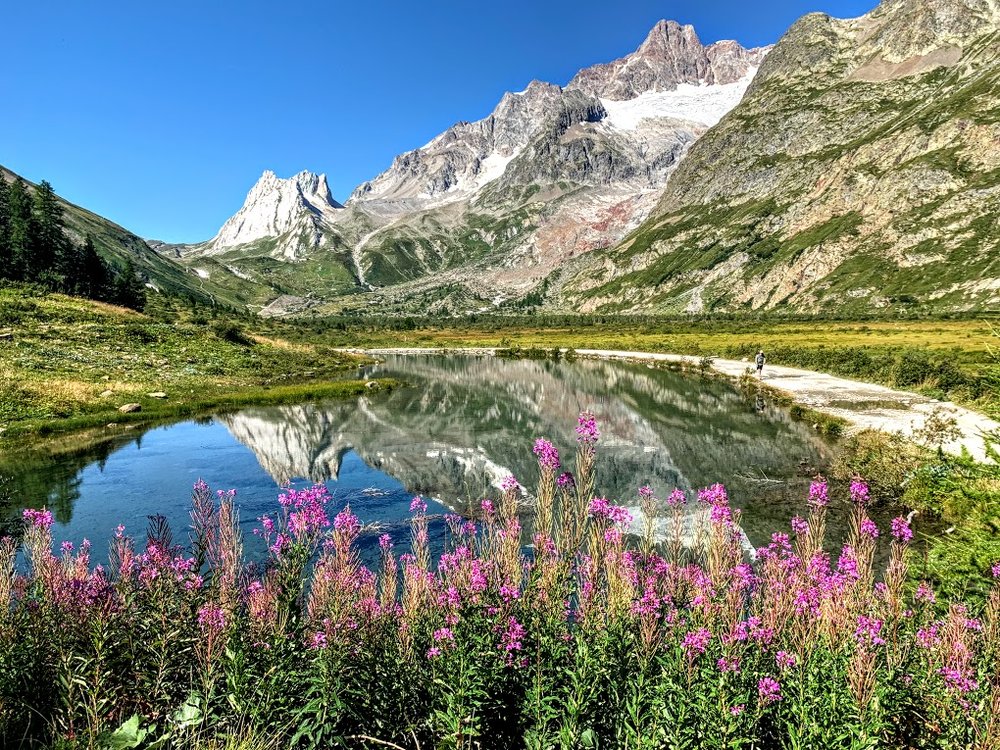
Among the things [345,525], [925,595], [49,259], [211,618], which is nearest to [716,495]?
[925,595]

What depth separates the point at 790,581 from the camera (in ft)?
20.5

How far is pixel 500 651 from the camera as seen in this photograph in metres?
5.58

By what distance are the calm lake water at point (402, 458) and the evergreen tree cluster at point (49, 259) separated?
64.7 m

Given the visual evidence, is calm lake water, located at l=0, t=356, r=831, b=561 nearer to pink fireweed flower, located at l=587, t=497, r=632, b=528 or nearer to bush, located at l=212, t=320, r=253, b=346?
pink fireweed flower, located at l=587, t=497, r=632, b=528

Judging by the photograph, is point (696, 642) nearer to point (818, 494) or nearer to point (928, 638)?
point (818, 494)

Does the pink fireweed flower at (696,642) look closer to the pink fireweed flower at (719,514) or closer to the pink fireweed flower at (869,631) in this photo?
the pink fireweed flower at (869,631)

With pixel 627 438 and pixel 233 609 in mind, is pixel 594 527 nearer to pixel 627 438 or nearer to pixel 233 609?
pixel 233 609

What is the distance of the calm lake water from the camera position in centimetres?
2116

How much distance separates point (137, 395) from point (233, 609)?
45.1 meters

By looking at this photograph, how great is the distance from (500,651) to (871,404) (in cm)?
4225

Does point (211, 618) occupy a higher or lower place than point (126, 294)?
lower

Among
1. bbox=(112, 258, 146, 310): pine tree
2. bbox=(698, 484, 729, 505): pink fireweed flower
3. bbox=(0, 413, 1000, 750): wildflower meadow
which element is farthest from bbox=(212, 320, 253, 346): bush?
bbox=(698, 484, 729, 505): pink fireweed flower

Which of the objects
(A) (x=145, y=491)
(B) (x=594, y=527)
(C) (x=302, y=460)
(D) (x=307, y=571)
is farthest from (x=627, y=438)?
(B) (x=594, y=527)

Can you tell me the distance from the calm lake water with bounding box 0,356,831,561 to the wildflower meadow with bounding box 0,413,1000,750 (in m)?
9.34
